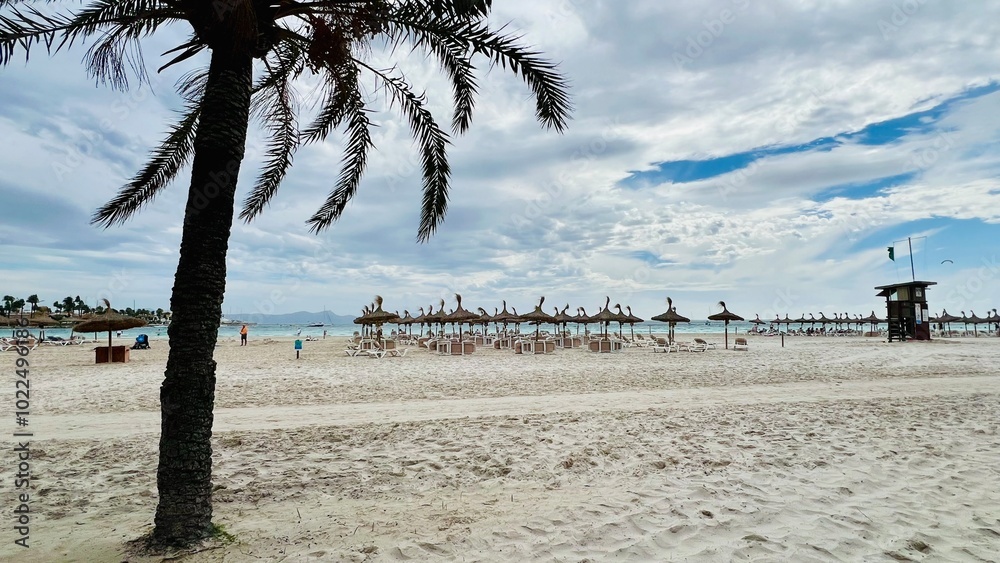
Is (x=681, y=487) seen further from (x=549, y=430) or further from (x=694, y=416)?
(x=694, y=416)

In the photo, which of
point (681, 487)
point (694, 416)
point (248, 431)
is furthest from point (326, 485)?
point (694, 416)

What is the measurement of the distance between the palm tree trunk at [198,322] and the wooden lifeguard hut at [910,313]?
35394 mm

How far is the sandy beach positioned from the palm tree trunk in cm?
37

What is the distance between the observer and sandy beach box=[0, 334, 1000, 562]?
12.0 feet

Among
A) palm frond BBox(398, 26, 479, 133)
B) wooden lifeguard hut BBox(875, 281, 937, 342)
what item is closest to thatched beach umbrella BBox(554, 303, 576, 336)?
wooden lifeguard hut BBox(875, 281, 937, 342)

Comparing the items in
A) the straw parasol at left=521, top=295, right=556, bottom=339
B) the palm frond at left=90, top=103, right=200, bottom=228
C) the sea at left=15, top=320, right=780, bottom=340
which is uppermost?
the palm frond at left=90, top=103, right=200, bottom=228

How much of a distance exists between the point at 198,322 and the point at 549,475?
11.6 feet

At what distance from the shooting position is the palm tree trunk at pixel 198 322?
338 cm

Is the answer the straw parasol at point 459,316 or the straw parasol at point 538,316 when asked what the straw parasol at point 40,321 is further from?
the straw parasol at point 538,316

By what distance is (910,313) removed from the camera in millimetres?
29594

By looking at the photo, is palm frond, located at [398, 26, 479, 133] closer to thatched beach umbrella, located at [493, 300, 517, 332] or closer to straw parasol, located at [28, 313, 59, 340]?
thatched beach umbrella, located at [493, 300, 517, 332]

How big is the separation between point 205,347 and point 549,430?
485 cm

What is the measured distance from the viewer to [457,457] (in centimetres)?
589

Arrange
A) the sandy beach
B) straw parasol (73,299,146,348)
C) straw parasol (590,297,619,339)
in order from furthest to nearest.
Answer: straw parasol (590,297,619,339), straw parasol (73,299,146,348), the sandy beach
